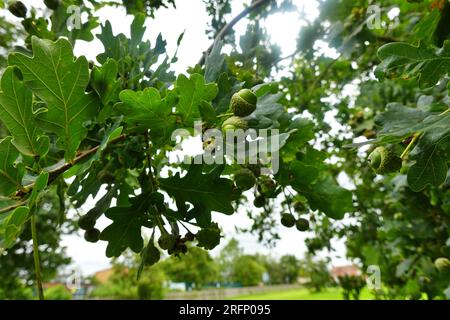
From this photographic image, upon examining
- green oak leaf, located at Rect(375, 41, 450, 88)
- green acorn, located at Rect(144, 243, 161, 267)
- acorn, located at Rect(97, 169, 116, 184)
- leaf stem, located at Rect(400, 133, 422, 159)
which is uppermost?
green oak leaf, located at Rect(375, 41, 450, 88)

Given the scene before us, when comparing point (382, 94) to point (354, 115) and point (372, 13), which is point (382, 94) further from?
point (372, 13)

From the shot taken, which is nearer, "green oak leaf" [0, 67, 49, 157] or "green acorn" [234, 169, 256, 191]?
"green oak leaf" [0, 67, 49, 157]

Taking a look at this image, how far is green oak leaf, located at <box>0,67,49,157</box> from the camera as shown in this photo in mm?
1104

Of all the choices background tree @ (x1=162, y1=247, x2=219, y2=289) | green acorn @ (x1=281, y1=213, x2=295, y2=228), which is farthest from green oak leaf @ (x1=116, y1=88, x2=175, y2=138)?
background tree @ (x1=162, y1=247, x2=219, y2=289)

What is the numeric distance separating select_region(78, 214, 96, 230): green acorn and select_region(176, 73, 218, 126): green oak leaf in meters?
0.62

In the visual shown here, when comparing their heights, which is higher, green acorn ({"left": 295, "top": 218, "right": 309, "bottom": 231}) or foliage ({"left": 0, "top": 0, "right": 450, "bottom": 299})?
foliage ({"left": 0, "top": 0, "right": 450, "bottom": 299})

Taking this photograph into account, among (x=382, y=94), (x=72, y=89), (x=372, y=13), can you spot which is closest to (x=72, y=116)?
(x=72, y=89)

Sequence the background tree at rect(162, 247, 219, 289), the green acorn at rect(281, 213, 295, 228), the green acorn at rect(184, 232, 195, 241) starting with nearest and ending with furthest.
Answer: the green acorn at rect(184, 232, 195, 241)
the green acorn at rect(281, 213, 295, 228)
the background tree at rect(162, 247, 219, 289)

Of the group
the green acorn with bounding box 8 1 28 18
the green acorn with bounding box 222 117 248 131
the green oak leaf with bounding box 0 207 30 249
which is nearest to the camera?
the green oak leaf with bounding box 0 207 30 249

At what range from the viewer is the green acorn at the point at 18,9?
1811mm

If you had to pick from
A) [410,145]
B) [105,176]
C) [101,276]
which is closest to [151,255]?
[105,176]

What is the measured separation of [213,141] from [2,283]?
15693mm

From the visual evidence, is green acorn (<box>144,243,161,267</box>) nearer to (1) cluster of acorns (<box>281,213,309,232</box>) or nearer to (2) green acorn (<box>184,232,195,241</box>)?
(2) green acorn (<box>184,232,195,241</box>)

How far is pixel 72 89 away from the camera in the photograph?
118cm
